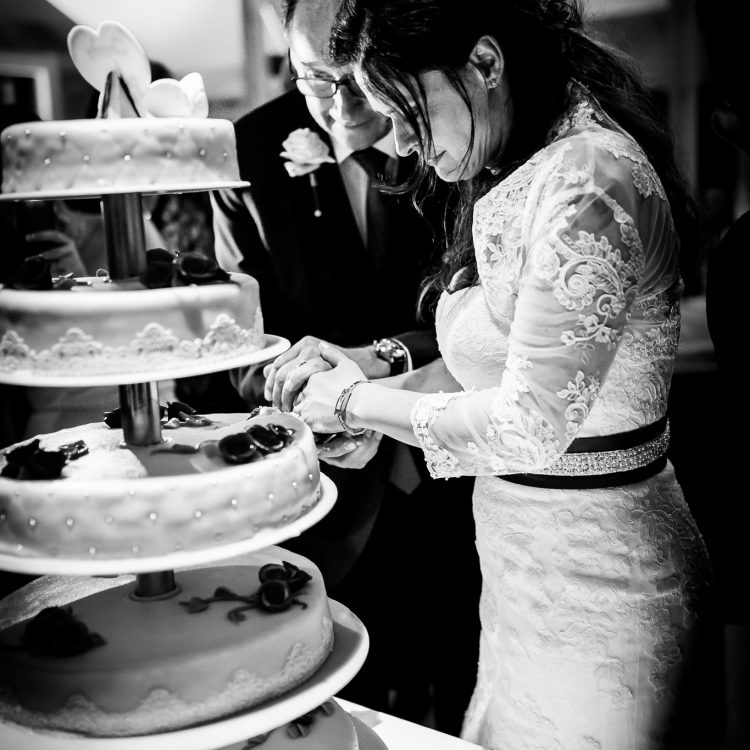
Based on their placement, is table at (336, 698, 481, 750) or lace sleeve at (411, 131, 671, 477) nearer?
lace sleeve at (411, 131, 671, 477)

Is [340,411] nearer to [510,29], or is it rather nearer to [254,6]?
[510,29]

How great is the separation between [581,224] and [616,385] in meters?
0.39

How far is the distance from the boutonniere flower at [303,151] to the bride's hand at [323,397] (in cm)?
78

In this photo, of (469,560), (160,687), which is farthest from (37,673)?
(469,560)

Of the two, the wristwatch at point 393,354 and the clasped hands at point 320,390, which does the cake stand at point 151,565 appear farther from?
the wristwatch at point 393,354

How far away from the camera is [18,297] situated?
4.05 ft

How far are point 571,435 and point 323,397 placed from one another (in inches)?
20.5

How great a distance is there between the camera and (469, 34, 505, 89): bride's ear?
144 cm

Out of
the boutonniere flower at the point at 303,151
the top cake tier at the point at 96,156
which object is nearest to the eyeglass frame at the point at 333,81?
the boutonniere flower at the point at 303,151

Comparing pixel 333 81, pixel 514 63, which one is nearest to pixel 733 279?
pixel 514 63

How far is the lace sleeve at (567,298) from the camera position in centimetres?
127

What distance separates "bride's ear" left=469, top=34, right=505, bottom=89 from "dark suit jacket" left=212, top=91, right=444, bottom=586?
795mm

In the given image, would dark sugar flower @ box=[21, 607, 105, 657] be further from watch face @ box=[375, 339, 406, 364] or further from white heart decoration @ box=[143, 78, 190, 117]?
watch face @ box=[375, 339, 406, 364]

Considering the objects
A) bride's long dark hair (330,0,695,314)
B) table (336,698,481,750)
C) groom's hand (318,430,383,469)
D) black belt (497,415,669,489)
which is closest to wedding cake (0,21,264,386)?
bride's long dark hair (330,0,695,314)
